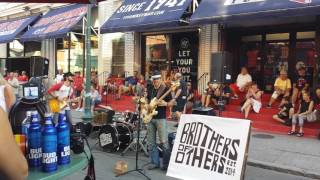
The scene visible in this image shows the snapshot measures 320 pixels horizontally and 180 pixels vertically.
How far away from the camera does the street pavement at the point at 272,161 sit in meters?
7.22

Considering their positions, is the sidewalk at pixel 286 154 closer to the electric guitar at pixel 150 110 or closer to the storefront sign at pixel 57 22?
the electric guitar at pixel 150 110

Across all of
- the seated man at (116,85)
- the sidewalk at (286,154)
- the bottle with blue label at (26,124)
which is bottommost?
the sidewalk at (286,154)

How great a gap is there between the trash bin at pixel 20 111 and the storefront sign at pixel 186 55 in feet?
44.2

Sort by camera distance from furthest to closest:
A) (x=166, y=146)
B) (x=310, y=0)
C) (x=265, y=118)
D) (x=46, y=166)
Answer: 1. (x=265, y=118)
2. (x=310, y=0)
3. (x=166, y=146)
4. (x=46, y=166)

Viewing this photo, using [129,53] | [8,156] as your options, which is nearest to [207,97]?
[129,53]

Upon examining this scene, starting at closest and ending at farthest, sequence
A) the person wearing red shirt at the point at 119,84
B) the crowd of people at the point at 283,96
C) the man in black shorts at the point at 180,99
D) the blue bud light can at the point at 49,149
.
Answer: the blue bud light can at the point at 49,149 → the crowd of people at the point at 283,96 → the man in black shorts at the point at 180,99 → the person wearing red shirt at the point at 119,84

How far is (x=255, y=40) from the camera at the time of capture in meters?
15.0

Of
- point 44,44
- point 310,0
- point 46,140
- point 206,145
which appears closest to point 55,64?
point 44,44

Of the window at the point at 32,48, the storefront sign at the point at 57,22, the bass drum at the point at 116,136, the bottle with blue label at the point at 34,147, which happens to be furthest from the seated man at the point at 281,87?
the window at the point at 32,48

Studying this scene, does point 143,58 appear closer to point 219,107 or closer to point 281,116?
point 219,107

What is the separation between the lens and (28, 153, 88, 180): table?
244cm

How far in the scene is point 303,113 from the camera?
11.0 metres

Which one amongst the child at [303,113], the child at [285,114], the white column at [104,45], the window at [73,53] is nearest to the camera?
the child at [303,113]

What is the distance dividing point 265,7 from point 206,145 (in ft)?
23.0
